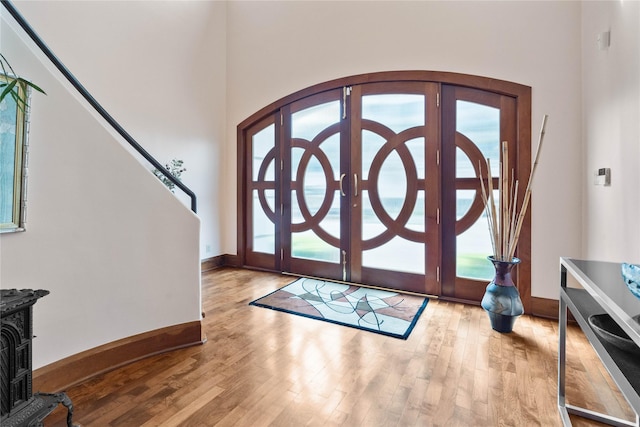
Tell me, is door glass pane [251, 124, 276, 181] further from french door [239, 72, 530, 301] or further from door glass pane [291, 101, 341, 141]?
door glass pane [291, 101, 341, 141]

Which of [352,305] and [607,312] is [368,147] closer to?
[352,305]

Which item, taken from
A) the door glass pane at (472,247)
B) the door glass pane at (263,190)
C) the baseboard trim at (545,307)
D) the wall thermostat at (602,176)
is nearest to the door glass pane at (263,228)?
the door glass pane at (263,190)

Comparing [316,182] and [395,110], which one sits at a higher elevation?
[395,110]

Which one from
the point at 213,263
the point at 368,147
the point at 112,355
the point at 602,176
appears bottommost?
the point at 112,355

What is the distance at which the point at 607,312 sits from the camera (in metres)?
1.05

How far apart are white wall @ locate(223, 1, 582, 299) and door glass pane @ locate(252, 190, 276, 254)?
120 centimetres

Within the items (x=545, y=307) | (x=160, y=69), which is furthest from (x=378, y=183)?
(x=160, y=69)

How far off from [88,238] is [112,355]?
722mm

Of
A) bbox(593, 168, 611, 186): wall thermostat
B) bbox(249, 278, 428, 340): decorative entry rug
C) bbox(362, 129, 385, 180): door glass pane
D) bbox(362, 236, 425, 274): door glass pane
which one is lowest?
bbox(249, 278, 428, 340): decorative entry rug

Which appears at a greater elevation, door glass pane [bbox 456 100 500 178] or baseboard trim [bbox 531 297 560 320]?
door glass pane [bbox 456 100 500 178]

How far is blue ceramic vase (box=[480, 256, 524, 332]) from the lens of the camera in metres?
2.41

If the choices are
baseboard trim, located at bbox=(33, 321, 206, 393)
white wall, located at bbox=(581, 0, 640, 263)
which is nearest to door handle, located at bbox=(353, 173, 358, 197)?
white wall, located at bbox=(581, 0, 640, 263)

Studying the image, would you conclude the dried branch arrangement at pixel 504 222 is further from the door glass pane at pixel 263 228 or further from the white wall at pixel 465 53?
the door glass pane at pixel 263 228

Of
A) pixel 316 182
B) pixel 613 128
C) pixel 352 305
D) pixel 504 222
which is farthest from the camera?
pixel 316 182
